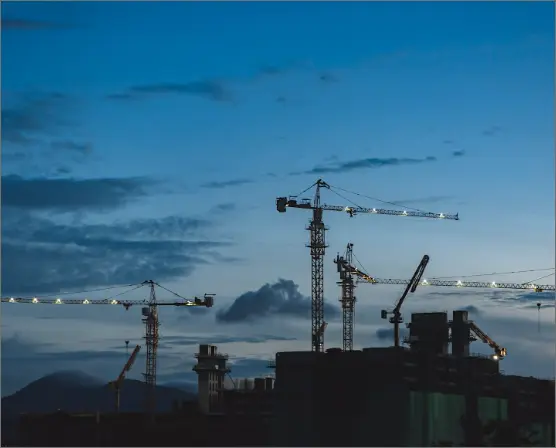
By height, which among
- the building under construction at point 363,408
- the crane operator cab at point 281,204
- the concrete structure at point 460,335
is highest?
the crane operator cab at point 281,204

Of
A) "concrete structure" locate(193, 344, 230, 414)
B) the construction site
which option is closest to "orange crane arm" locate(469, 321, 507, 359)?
the construction site

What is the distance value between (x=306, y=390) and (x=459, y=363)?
25574 millimetres

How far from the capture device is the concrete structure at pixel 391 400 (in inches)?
5320

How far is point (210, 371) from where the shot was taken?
611 ft

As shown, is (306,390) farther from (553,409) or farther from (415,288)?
(415,288)

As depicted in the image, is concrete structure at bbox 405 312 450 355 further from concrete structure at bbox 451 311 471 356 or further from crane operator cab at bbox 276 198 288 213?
crane operator cab at bbox 276 198 288 213

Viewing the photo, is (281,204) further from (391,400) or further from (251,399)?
(391,400)

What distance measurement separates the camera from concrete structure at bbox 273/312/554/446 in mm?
135125

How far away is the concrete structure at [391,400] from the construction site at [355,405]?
14 cm

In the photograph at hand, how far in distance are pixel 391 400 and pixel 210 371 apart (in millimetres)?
57985

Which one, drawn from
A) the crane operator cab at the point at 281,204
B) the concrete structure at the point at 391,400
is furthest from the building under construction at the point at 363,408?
the crane operator cab at the point at 281,204

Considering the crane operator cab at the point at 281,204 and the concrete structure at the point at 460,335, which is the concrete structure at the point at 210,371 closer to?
the crane operator cab at the point at 281,204

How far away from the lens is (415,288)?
19300cm

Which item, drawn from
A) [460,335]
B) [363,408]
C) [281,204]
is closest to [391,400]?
[363,408]
